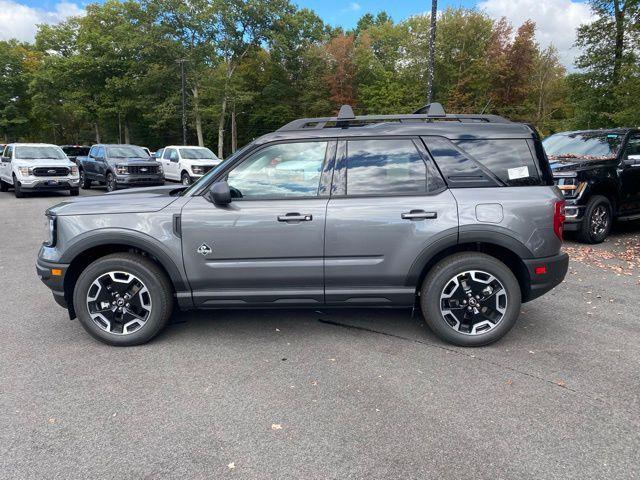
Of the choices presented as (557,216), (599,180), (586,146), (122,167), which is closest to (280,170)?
(557,216)

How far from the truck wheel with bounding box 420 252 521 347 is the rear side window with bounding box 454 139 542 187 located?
28.1 inches

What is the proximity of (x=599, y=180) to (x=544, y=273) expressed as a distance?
534cm

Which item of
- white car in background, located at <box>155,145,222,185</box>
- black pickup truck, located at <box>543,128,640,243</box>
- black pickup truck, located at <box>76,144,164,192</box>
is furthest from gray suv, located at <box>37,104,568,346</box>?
white car in background, located at <box>155,145,222,185</box>

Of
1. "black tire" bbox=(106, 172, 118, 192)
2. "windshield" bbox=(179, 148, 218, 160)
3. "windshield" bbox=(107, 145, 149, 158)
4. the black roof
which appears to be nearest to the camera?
the black roof

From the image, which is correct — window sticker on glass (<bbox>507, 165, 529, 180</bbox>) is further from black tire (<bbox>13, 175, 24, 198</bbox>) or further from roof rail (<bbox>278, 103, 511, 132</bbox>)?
black tire (<bbox>13, 175, 24, 198</bbox>)

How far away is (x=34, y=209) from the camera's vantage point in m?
13.4

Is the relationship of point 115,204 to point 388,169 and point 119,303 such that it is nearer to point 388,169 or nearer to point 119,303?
point 119,303

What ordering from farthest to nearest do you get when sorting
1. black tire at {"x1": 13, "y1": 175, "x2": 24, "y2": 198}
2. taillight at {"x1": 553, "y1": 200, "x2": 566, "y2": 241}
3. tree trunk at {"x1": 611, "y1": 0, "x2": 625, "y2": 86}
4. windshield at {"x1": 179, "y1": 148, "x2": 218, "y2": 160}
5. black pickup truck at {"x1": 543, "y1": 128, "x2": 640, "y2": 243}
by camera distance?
1. windshield at {"x1": 179, "y1": 148, "x2": 218, "y2": 160}
2. tree trunk at {"x1": 611, "y1": 0, "x2": 625, "y2": 86}
3. black tire at {"x1": 13, "y1": 175, "x2": 24, "y2": 198}
4. black pickup truck at {"x1": 543, "y1": 128, "x2": 640, "y2": 243}
5. taillight at {"x1": 553, "y1": 200, "x2": 566, "y2": 241}

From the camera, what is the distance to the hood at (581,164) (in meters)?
8.21

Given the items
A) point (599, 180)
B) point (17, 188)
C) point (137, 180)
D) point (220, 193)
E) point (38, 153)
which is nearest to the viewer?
point (220, 193)

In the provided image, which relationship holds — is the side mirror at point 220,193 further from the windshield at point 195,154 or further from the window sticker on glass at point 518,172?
the windshield at point 195,154

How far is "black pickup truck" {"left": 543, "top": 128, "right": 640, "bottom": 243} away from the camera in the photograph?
813 centimetres

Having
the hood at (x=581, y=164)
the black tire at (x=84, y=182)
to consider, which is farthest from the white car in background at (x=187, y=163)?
the hood at (x=581, y=164)

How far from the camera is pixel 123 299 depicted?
157 inches
